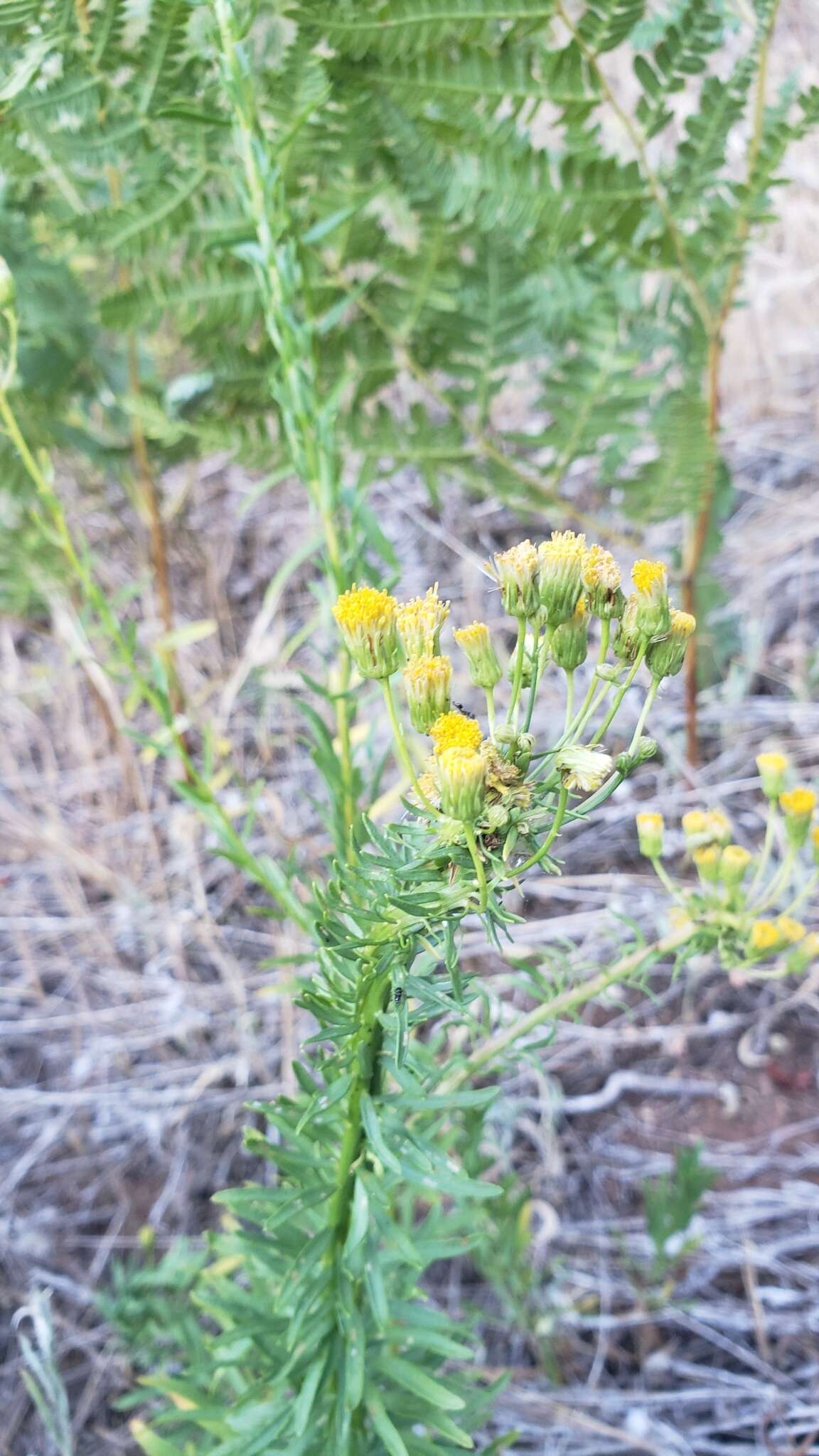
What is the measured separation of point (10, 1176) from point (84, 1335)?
0.31 m

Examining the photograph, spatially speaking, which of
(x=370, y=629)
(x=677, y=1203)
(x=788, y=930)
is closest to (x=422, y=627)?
(x=370, y=629)

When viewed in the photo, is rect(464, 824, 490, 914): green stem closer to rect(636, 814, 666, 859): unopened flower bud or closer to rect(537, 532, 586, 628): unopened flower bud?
rect(537, 532, 586, 628): unopened flower bud

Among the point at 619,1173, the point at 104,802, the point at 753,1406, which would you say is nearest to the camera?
the point at 753,1406

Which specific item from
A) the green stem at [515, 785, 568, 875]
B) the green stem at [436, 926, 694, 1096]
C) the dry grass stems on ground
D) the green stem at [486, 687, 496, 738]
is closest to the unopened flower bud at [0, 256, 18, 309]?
the dry grass stems on ground

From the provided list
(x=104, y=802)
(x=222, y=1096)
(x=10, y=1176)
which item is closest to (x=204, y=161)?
(x=104, y=802)

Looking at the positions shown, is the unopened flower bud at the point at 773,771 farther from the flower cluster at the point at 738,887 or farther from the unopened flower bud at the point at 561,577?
the unopened flower bud at the point at 561,577

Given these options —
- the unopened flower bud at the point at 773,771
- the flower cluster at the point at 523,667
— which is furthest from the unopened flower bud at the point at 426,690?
the unopened flower bud at the point at 773,771

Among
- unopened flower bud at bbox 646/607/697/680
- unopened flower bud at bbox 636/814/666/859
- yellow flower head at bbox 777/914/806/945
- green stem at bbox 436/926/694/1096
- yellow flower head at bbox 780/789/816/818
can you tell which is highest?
unopened flower bud at bbox 646/607/697/680

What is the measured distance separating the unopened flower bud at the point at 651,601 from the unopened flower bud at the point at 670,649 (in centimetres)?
2

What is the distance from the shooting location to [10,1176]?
1701 mm

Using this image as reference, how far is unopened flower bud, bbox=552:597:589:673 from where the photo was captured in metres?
0.74

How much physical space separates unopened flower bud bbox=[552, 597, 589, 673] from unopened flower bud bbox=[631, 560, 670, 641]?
4cm

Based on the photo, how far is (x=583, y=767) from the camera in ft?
2.17

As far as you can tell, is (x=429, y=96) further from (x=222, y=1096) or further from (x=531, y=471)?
(x=222, y=1096)
